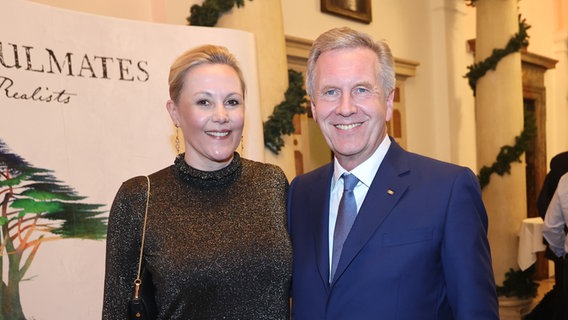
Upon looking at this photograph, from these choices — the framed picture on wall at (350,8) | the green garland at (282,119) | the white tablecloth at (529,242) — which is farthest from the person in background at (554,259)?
the green garland at (282,119)

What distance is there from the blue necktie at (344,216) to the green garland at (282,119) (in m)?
1.80

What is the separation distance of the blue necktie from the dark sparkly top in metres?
0.24

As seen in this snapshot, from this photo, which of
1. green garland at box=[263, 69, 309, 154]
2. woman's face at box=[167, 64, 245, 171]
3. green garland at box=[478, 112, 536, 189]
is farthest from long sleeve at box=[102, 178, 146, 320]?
green garland at box=[478, 112, 536, 189]

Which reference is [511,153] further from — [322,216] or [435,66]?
[322,216]

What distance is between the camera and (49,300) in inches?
91.9

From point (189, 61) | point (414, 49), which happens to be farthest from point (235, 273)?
point (414, 49)

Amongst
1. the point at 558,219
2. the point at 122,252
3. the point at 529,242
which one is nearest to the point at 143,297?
the point at 122,252

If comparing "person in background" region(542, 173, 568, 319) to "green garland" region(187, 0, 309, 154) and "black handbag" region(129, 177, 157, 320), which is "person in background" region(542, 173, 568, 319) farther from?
"black handbag" region(129, 177, 157, 320)

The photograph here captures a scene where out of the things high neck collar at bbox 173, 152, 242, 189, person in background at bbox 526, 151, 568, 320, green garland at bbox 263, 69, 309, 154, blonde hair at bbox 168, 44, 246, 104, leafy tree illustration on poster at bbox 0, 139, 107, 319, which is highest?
blonde hair at bbox 168, 44, 246, 104

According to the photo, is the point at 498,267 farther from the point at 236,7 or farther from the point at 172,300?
the point at 172,300

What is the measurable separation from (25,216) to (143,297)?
0.76 metres

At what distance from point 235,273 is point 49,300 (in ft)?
3.10

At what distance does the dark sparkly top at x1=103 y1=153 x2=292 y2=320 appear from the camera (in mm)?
1842

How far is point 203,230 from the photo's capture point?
1926mm
